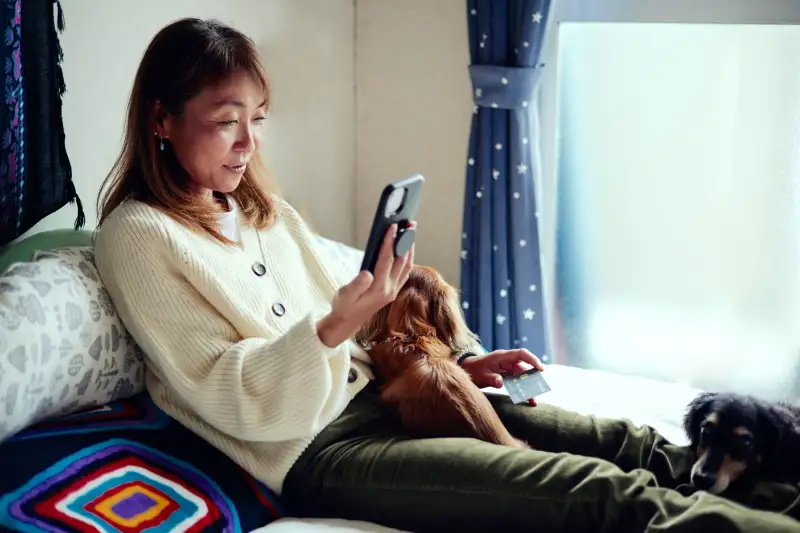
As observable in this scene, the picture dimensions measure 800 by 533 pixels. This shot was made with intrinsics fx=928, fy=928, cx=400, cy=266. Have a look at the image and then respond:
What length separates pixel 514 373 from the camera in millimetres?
1682

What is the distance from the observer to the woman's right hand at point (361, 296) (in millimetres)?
1304

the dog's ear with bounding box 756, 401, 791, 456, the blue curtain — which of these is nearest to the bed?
the dog's ear with bounding box 756, 401, 791, 456

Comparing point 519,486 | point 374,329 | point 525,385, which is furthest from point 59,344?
point 525,385

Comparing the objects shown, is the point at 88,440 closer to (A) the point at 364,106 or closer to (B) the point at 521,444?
(B) the point at 521,444

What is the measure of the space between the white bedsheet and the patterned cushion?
0.62m

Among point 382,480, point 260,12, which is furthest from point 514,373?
point 260,12

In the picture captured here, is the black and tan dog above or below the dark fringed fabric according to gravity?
below

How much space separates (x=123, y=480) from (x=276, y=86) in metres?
1.36

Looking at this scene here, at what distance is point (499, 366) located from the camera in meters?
1.69

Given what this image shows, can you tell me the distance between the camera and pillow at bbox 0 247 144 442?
4.15 feet

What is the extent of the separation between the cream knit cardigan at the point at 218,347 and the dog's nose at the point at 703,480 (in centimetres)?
54

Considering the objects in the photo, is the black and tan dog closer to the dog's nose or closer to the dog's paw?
the dog's nose

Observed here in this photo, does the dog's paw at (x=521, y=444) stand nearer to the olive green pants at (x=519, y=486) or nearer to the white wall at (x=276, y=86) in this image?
the olive green pants at (x=519, y=486)

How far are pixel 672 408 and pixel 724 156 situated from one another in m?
0.82
